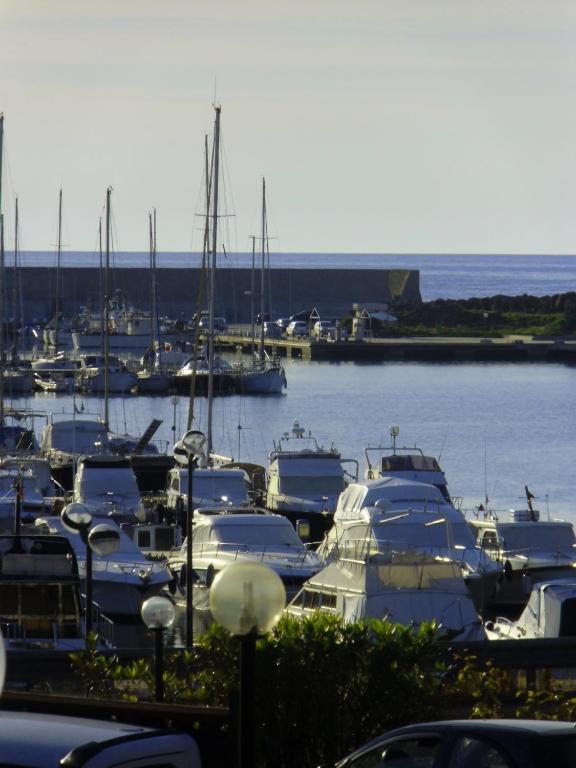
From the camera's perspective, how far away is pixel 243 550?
23875 millimetres

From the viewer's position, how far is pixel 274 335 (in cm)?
10119

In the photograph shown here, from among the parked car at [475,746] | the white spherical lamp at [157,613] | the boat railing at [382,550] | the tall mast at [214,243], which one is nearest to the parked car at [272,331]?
the tall mast at [214,243]

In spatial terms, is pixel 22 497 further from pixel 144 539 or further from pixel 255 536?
pixel 255 536

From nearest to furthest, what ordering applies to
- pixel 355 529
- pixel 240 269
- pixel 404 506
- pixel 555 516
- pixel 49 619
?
pixel 49 619 < pixel 355 529 < pixel 404 506 < pixel 555 516 < pixel 240 269

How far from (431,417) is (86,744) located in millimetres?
64071

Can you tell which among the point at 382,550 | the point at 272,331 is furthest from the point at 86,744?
the point at 272,331

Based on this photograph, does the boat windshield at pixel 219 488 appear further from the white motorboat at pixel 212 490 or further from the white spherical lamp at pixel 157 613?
the white spherical lamp at pixel 157 613

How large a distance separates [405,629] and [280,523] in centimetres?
1626

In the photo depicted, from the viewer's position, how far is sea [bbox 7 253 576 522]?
49031 mm

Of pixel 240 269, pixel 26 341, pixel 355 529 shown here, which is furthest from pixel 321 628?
pixel 240 269

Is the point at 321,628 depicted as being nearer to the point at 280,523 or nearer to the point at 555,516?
the point at 280,523

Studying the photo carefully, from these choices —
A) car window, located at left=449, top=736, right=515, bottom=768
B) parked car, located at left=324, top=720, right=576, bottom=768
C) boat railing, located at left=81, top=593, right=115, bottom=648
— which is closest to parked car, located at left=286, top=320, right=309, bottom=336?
boat railing, located at left=81, top=593, right=115, bottom=648

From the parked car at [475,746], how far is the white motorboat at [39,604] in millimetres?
9383

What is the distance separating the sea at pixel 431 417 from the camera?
49031mm
